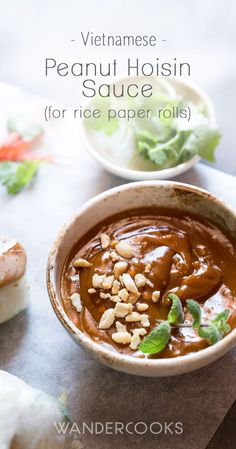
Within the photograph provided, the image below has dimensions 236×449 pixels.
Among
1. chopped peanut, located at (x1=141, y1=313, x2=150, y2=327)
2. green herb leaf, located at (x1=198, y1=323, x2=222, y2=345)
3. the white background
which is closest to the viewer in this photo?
green herb leaf, located at (x1=198, y1=323, x2=222, y2=345)

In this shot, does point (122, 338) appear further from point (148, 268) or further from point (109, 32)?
point (109, 32)

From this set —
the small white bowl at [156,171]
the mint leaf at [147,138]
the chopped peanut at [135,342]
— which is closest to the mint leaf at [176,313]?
→ the chopped peanut at [135,342]

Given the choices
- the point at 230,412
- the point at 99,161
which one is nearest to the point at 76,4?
the point at 99,161

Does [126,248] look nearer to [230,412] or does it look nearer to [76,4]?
[230,412]

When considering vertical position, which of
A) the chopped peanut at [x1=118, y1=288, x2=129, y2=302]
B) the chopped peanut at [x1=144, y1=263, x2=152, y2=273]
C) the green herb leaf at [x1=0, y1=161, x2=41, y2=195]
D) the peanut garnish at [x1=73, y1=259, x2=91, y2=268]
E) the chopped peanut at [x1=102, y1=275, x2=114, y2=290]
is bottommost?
the chopped peanut at [x1=118, y1=288, x2=129, y2=302]

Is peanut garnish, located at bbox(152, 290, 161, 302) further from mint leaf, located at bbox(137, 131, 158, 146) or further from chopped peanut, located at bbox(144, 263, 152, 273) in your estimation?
mint leaf, located at bbox(137, 131, 158, 146)

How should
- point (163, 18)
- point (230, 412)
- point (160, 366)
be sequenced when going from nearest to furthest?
point (160, 366) < point (230, 412) < point (163, 18)

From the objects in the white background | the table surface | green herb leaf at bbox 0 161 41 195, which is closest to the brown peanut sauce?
the table surface
